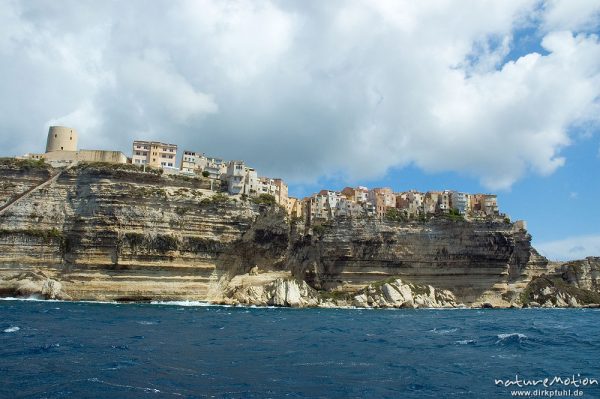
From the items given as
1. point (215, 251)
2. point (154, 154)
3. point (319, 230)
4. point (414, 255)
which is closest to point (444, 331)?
point (215, 251)

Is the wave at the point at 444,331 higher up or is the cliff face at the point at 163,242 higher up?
the cliff face at the point at 163,242

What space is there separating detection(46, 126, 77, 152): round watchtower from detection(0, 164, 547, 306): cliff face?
838 centimetres

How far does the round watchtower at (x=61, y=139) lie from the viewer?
74.1 metres

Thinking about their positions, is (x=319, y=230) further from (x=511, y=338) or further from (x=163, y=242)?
(x=511, y=338)

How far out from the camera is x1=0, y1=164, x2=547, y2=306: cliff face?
61.8 m

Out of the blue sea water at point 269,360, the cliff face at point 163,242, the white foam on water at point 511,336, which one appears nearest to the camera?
the blue sea water at point 269,360

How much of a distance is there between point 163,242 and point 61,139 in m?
25.0

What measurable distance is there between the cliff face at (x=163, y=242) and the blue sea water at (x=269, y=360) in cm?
2753

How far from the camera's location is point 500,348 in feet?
85.0

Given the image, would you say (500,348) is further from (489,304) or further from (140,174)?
(489,304)

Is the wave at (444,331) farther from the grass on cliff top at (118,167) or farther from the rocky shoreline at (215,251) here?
the grass on cliff top at (118,167)

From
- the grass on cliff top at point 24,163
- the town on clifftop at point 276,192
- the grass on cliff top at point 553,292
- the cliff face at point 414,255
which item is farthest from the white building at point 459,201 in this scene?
the grass on cliff top at point 24,163

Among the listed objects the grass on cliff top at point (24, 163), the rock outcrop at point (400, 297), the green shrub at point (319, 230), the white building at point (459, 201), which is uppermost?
the white building at point (459, 201)

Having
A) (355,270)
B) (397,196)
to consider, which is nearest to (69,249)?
(355,270)
